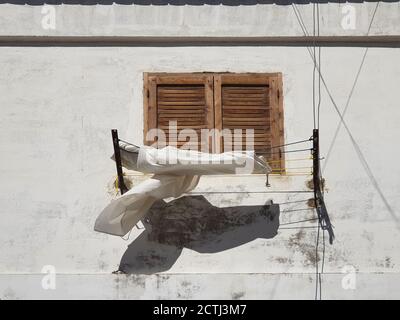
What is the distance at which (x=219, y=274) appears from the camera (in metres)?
9.08

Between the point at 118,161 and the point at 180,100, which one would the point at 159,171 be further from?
the point at 180,100

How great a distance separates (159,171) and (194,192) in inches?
25.9

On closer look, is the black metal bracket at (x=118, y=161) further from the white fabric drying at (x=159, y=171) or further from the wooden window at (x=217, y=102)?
the wooden window at (x=217, y=102)

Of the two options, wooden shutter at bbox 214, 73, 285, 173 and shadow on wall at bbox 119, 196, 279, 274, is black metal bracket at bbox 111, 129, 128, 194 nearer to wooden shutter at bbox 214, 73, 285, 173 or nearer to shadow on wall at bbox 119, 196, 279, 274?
shadow on wall at bbox 119, 196, 279, 274

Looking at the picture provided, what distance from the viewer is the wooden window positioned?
9.92m

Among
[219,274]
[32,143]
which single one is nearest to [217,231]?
[219,274]

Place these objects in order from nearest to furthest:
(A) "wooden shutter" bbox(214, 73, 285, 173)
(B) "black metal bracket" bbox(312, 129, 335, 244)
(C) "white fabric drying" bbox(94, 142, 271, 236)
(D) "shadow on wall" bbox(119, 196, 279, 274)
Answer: (C) "white fabric drying" bbox(94, 142, 271, 236)
(D) "shadow on wall" bbox(119, 196, 279, 274)
(B) "black metal bracket" bbox(312, 129, 335, 244)
(A) "wooden shutter" bbox(214, 73, 285, 173)

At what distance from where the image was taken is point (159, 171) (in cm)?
910

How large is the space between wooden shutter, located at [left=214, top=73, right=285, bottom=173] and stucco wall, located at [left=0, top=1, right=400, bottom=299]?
11cm

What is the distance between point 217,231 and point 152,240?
2.20 feet

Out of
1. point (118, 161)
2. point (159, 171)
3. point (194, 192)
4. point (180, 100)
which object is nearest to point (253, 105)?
point (180, 100)

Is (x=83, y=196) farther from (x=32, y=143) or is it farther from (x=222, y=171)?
(x=222, y=171)

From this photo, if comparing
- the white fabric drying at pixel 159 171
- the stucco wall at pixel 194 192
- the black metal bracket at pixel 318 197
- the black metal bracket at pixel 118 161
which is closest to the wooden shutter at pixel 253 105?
the stucco wall at pixel 194 192

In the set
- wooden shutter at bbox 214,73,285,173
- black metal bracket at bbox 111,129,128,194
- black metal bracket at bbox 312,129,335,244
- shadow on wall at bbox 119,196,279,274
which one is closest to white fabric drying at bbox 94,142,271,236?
black metal bracket at bbox 111,129,128,194
